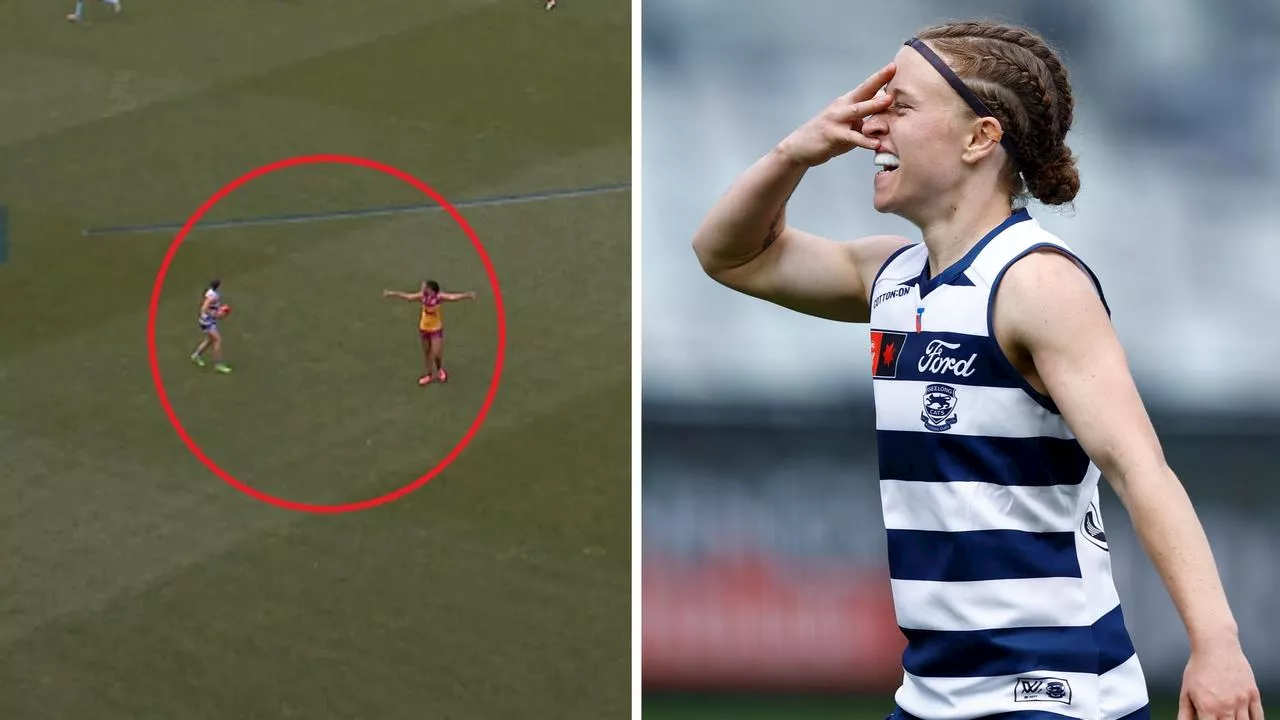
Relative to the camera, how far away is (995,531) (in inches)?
127

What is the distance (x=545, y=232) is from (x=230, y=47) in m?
5.17

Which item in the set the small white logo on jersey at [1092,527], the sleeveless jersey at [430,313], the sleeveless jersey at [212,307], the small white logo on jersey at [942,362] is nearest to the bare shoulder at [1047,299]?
the small white logo on jersey at [942,362]

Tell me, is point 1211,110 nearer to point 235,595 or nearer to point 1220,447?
point 1220,447

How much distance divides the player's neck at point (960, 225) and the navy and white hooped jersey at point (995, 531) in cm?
5

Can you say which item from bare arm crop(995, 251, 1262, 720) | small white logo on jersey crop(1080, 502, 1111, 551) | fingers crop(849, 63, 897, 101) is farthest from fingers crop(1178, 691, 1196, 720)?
fingers crop(849, 63, 897, 101)

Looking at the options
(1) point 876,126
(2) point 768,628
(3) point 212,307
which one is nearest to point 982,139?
(1) point 876,126

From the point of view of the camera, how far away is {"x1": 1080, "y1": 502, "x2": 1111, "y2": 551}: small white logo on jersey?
331 centimetres

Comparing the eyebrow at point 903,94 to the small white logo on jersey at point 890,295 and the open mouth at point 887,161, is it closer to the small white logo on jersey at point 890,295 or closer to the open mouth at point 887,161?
the open mouth at point 887,161

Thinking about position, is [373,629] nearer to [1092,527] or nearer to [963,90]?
[1092,527]

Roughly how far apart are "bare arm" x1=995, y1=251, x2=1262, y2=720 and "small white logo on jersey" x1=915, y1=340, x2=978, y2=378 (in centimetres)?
9

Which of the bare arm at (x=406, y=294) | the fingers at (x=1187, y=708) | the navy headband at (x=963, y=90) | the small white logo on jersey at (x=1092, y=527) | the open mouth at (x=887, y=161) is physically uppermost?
the navy headband at (x=963, y=90)

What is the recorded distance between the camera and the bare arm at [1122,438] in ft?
9.46

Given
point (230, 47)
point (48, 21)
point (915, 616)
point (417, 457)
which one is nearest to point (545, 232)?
point (417, 457)

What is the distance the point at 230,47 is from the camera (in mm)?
15922
